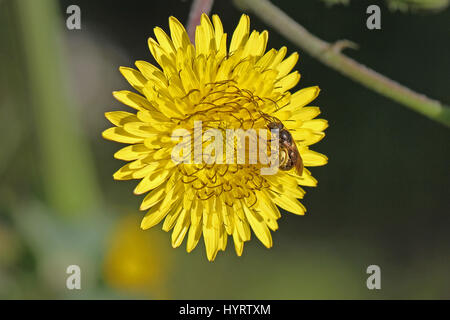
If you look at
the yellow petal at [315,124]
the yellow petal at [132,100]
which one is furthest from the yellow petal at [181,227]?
the yellow petal at [315,124]

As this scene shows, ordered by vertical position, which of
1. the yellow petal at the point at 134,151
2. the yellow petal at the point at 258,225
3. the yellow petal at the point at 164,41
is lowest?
the yellow petal at the point at 258,225

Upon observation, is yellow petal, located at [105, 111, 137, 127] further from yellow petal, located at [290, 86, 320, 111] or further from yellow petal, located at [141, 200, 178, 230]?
yellow petal, located at [290, 86, 320, 111]

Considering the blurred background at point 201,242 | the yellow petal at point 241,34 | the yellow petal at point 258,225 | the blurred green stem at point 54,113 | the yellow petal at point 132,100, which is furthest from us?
the blurred background at point 201,242

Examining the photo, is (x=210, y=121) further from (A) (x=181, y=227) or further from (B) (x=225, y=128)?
(A) (x=181, y=227)

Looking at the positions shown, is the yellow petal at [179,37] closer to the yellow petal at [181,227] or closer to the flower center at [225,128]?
the flower center at [225,128]

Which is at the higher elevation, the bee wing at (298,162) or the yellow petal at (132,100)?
the yellow petal at (132,100)

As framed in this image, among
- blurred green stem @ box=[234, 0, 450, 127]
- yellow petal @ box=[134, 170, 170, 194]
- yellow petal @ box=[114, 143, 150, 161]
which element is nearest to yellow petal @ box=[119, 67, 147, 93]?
yellow petal @ box=[114, 143, 150, 161]

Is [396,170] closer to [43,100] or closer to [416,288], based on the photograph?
[416,288]
